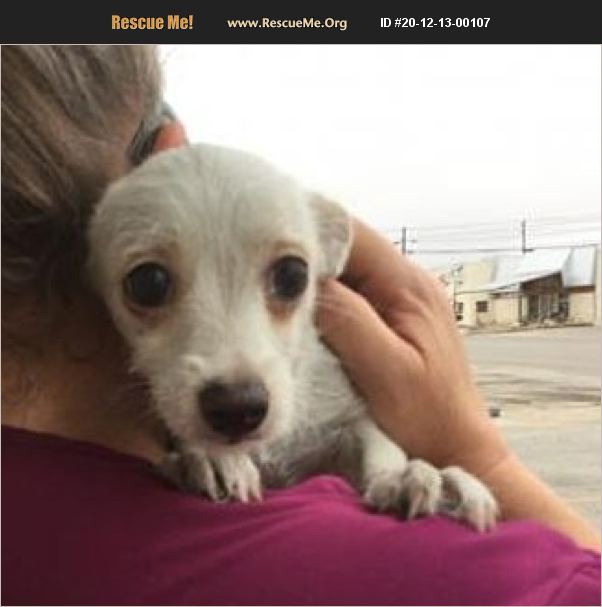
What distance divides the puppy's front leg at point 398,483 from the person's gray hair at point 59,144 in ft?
1.23

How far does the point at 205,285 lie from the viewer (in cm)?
99

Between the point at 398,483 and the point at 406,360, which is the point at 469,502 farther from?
the point at 406,360

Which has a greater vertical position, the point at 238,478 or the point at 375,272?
the point at 375,272

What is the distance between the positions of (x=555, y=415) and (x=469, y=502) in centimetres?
404

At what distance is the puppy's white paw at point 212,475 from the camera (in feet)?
3.34

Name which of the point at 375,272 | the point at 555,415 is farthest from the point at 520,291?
the point at 555,415

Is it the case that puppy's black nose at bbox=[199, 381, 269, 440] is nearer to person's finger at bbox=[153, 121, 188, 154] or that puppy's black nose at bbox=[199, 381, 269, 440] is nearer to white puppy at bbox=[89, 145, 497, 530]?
white puppy at bbox=[89, 145, 497, 530]

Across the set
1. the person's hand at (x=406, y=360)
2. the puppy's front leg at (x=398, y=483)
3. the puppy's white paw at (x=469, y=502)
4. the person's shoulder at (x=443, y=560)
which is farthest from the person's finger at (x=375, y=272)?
the person's shoulder at (x=443, y=560)

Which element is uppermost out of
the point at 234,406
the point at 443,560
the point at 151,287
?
the point at 151,287

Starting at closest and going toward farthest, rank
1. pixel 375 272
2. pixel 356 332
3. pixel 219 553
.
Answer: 1. pixel 219 553
2. pixel 356 332
3. pixel 375 272

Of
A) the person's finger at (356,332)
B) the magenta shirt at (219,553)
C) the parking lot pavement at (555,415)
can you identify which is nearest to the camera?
the magenta shirt at (219,553)

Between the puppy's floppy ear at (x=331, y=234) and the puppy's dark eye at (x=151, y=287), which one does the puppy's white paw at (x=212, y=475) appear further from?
the puppy's floppy ear at (x=331, y=234)

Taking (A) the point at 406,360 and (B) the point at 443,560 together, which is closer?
(B) the point at 443,560

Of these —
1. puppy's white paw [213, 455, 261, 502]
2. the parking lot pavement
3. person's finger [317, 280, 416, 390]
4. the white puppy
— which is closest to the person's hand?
person's finger [317, 280, 416, 390]
